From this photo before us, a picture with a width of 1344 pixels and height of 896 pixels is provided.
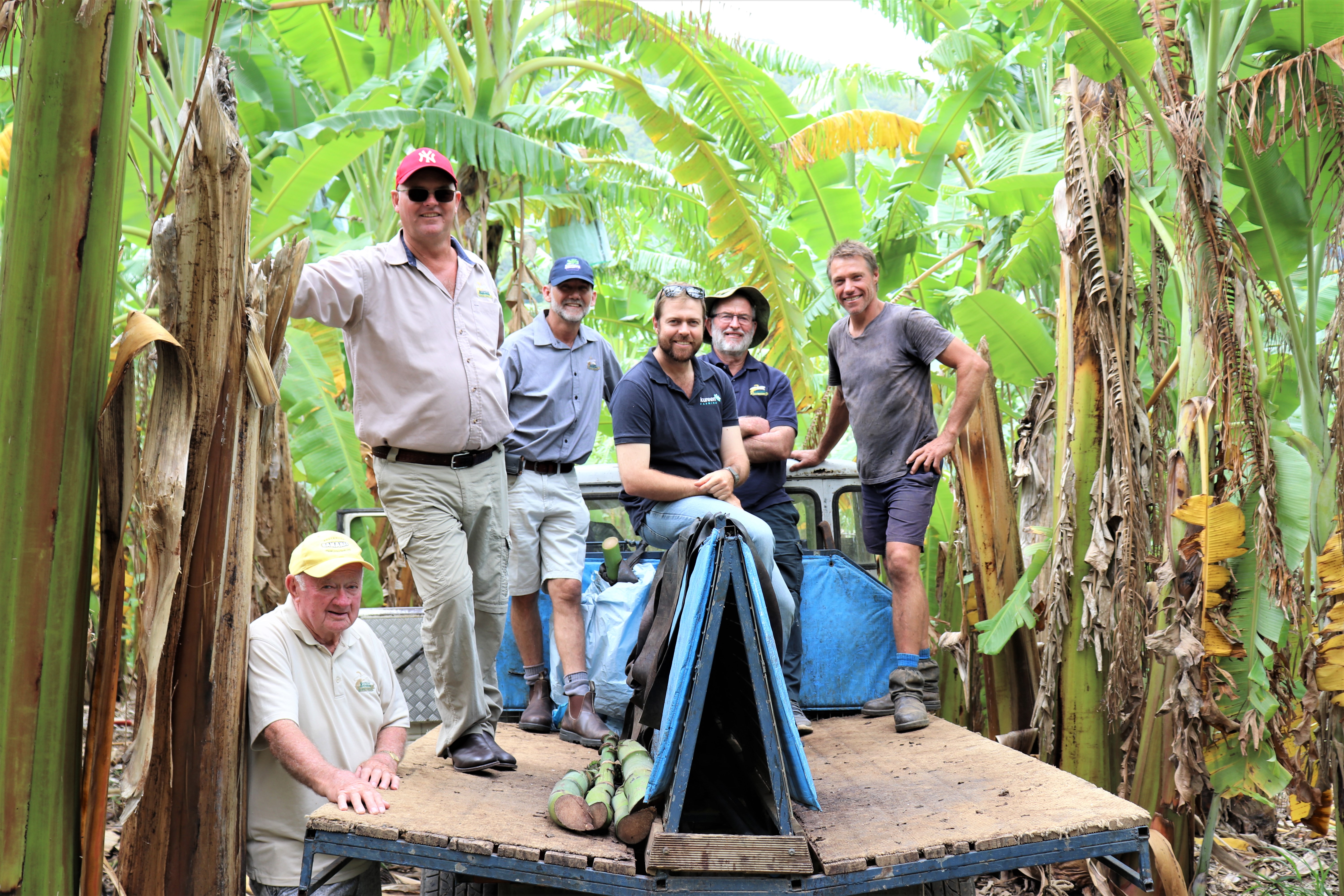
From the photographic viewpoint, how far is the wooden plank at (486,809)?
288 cm

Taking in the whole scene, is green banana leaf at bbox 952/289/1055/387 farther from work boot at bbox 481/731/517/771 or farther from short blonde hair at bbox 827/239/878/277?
work boot at bbox 481/731/517/771

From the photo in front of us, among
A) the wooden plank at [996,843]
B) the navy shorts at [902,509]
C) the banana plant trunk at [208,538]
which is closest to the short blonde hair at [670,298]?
the navy shorts at [902,509]

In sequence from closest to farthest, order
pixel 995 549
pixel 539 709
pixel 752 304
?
pixel 539 709 → pixel 752 304 → pixel 995 549

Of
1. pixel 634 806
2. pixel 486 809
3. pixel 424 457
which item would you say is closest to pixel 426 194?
pixel 424 457

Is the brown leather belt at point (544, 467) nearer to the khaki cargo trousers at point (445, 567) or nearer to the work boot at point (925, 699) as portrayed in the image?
the khaki cargo trousers at point (445, 567)

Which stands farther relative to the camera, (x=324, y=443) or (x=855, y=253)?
(x=324, y=443)

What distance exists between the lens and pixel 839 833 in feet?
10.3

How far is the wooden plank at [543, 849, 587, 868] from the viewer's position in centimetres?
283

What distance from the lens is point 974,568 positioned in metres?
5.79

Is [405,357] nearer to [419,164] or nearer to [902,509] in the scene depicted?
[419,164]

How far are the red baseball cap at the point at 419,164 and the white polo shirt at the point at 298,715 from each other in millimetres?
1604

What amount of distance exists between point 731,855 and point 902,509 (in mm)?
2275

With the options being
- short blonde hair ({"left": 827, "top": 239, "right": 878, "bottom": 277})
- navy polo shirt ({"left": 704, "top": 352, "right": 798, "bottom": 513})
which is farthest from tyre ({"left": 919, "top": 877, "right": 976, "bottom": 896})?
short blonde hair ({"left": 827, "top": 239, "right": 878, "bottom": 277})

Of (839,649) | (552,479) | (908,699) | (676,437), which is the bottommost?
(908,699)
